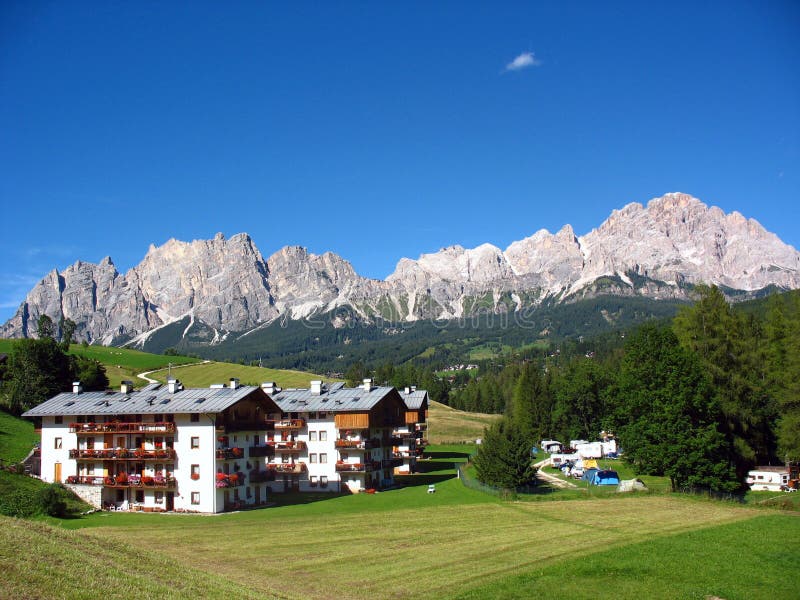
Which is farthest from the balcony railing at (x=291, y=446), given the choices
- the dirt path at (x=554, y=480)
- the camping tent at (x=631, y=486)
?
the camping tent at (x=631, y=486)

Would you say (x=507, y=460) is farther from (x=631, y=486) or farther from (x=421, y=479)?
(x=421, y=479)

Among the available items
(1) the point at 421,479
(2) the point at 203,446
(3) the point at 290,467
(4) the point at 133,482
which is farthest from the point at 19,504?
(1) the point at 421,479

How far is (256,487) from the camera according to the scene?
66875 mm

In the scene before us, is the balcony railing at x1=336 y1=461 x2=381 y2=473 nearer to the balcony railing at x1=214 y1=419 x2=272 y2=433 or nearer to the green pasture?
the balcony railing at x1=214 y1=419 x2=272 y2=433

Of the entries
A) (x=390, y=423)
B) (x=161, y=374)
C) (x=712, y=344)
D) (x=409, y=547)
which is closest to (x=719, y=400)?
(x=712, y=344)

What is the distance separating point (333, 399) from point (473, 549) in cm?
4224

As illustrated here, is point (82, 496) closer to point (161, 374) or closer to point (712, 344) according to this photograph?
point (712, 344)

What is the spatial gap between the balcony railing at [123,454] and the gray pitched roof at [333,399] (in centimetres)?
1965

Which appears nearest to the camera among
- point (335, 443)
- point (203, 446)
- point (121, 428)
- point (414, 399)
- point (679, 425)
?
point (203, 446)

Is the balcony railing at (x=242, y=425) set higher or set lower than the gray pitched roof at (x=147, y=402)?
lower

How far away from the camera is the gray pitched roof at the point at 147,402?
62.8m

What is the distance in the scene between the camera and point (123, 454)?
6328 centimetres

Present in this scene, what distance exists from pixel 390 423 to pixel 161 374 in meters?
122

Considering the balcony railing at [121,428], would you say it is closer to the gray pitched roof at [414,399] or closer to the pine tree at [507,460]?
the pine tree at [507,460]
